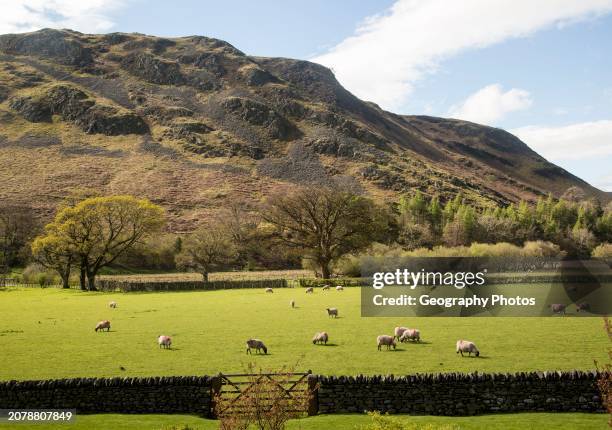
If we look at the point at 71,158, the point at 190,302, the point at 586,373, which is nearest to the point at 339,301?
the point at 190,302

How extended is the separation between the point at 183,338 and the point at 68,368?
859cm

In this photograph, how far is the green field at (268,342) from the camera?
2453cm

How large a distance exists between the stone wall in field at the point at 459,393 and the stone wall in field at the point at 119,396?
5.08 metres

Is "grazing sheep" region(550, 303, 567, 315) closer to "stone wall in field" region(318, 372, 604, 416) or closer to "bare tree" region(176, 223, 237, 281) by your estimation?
"stone wall in field" region(318, 372, 604, 416)

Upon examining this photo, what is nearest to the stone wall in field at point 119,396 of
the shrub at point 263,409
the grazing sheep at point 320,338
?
the shrub at point 263,409

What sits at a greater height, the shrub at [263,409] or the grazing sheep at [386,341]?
the shrub at [263,409]

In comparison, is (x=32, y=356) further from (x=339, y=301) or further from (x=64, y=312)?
(x=339, y=301)

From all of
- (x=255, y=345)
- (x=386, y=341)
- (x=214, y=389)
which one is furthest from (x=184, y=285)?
(x=214, y=389)

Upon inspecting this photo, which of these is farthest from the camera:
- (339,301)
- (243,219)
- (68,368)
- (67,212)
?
(243,219)

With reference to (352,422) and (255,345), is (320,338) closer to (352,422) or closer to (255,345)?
(255,345)

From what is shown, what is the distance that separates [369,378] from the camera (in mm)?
20562

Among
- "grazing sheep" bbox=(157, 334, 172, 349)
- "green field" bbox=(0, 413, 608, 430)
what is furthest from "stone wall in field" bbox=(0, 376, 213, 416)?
"grazing sheep" bbox=(157, 334, 172, 349)

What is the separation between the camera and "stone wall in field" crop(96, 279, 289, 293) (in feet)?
254

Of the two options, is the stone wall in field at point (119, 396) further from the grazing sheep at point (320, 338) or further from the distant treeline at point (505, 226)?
the distant treeline at point (505, 226)
